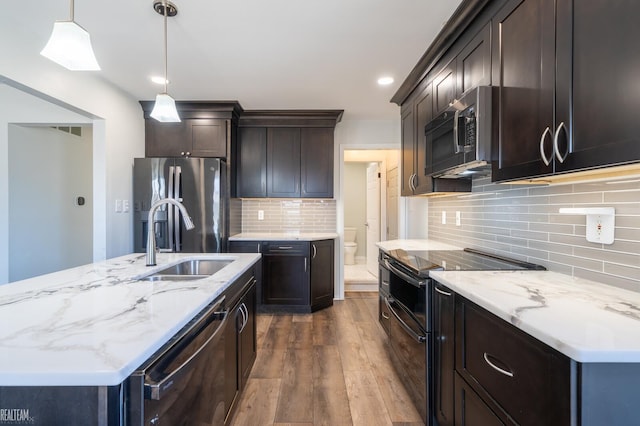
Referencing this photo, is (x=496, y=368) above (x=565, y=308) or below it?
below

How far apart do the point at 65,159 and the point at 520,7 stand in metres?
4.82

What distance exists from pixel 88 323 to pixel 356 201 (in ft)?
19.3

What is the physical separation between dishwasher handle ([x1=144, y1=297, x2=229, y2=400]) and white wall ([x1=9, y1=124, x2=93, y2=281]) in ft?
12.1

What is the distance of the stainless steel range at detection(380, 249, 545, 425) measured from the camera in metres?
1.58

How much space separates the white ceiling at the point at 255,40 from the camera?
1761 millimetres

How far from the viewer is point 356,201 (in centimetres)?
647

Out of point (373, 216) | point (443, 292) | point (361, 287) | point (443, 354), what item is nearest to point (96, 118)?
point (443, 292)

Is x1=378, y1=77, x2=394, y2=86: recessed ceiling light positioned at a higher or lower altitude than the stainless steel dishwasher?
higher

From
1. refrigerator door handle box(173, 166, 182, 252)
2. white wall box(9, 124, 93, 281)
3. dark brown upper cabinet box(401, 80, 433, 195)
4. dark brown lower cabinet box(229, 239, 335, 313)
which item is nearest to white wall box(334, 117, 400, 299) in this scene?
dark brown lower cabinet box(229, 239, 335, 313)

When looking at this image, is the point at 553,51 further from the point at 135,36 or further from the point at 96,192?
the point at 96,192

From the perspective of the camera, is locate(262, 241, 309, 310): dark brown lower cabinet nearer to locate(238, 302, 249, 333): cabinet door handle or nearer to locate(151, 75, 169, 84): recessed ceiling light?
locate(238, 302, 249, 333): cabinet door handle

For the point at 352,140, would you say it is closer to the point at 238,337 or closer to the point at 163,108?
the point at 163,108

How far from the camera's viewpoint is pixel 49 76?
222cm

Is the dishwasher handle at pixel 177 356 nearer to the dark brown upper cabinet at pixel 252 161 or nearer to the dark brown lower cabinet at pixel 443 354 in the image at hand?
the dark brown lower cabinet at pixel 443 354
